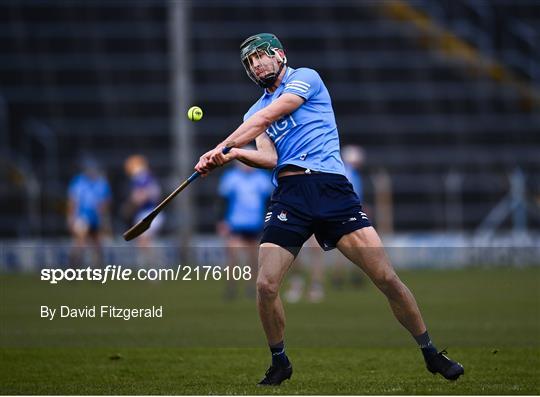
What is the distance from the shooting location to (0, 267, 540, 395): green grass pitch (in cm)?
852

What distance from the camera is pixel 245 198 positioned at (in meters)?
19.5

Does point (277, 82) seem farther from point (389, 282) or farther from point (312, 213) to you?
point (389, 282)

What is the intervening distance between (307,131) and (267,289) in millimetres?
1056

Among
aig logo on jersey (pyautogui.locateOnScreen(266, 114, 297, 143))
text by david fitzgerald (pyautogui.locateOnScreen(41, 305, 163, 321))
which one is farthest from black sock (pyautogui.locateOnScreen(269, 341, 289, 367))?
text by david fitzgerald (pyautogui.locateOnScreen(41, 305, 163, 321))

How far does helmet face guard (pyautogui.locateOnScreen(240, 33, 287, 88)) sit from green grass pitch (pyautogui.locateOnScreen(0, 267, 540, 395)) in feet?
6.46

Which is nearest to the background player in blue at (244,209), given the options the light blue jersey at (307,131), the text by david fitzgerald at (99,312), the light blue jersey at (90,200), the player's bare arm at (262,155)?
the text by david fitzgerald at (99,312)

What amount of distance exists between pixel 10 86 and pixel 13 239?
16.5 feet

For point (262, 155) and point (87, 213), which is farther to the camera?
point (87, 213)

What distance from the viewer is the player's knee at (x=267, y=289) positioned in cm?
829

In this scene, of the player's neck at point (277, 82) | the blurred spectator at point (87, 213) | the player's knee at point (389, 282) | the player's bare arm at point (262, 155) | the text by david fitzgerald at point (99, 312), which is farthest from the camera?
the blurred spectator at point (87, 213)

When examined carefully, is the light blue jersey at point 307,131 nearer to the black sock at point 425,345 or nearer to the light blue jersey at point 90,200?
the black sock at point 425,345

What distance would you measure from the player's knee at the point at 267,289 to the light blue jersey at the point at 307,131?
733 mm

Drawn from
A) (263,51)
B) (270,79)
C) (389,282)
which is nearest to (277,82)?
(270,79)

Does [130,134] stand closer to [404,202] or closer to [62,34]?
[62,34]
